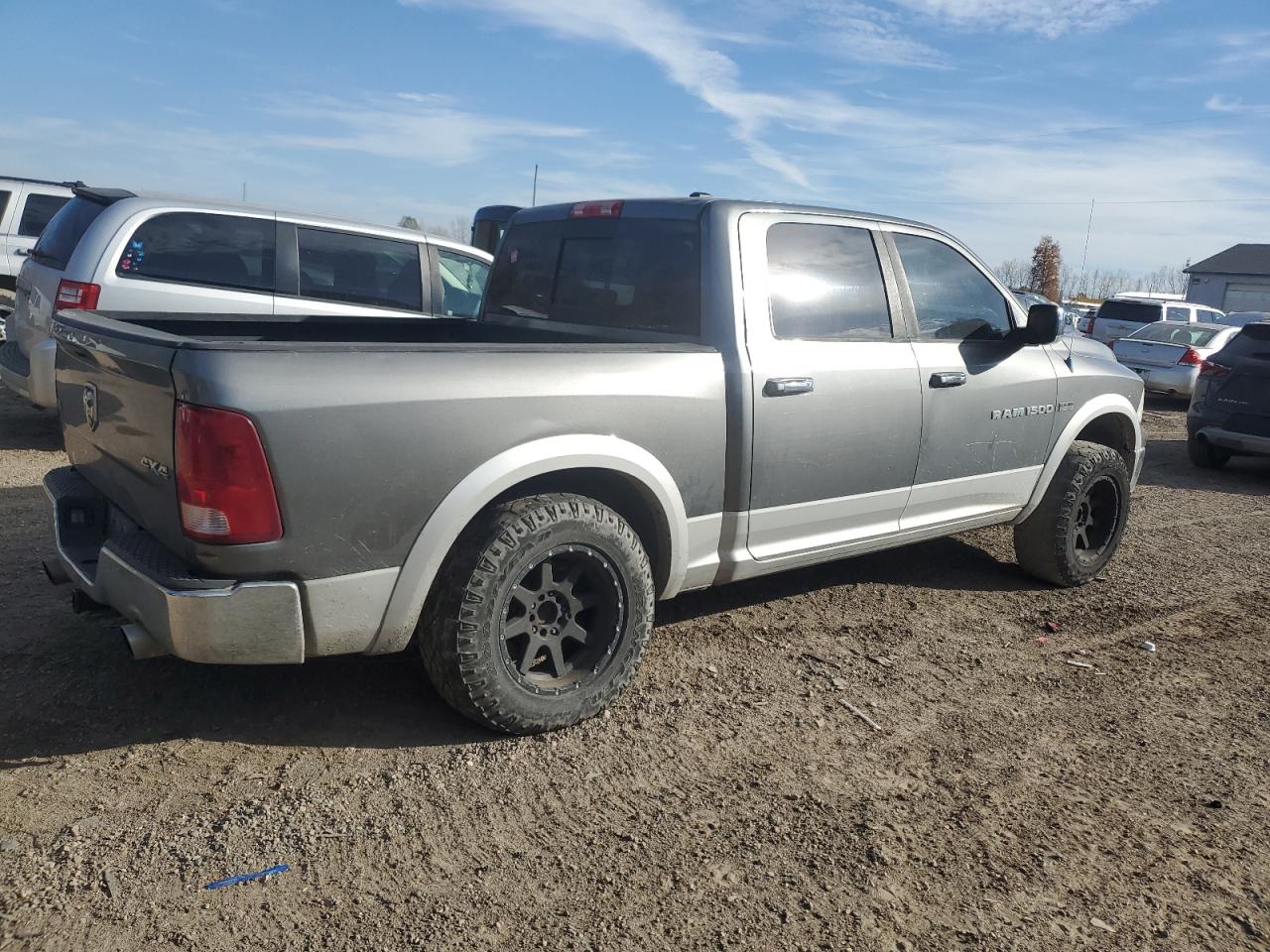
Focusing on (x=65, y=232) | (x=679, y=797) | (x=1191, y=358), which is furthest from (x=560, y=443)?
(x=1191, y=358)

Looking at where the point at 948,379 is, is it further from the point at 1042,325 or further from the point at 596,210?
the point at 596,210

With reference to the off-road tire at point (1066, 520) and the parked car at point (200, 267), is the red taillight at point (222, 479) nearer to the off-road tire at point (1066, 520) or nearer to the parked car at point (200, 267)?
the parked car at point (200, 267)

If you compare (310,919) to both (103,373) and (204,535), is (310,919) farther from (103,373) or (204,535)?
(103,373)

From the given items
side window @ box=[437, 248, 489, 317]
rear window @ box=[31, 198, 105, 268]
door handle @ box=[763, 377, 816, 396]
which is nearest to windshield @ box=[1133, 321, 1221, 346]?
side window @ box=[437, 248, 489, 317]

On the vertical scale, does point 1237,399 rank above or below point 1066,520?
above

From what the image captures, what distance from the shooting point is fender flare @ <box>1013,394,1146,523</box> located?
17.6 ft

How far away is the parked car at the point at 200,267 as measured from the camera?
269 inches

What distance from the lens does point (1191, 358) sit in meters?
15.0

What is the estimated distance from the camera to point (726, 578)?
4.09 metres

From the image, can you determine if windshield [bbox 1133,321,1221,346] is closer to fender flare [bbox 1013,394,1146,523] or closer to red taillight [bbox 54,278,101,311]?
fender flare [bbox 1013,394,1146,523]

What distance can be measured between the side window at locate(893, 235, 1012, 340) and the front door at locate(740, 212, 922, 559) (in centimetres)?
21

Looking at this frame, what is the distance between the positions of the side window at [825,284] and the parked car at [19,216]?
9.89m

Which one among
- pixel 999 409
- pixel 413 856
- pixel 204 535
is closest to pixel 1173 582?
pixel 999 409

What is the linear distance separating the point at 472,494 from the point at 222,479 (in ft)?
2.42
